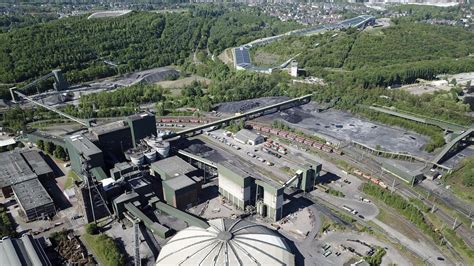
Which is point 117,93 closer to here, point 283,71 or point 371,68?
point 283,71

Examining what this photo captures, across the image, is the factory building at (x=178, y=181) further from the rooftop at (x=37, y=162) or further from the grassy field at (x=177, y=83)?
the grassy field at (x=177, y=83)

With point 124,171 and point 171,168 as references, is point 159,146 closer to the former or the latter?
point 171,168

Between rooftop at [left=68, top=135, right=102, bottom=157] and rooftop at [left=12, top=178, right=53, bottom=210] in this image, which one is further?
rooftop at [left=68, top=135, right=102, bottom=157]

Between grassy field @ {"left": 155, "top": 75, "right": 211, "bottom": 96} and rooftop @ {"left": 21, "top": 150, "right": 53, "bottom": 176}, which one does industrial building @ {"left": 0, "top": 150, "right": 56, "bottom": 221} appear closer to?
rooftop @ {"left": 21, "top": 150, "right": 53, "bottom": 176}

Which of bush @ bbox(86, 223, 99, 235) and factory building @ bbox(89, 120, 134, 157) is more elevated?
factory building @ bbox(89, 120, 134, 157)

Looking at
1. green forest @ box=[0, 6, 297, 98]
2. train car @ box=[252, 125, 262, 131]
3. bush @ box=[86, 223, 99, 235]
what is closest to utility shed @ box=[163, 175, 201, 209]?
bush @ box=[86, 223, 99, 235]

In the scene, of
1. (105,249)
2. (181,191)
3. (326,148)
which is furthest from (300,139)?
(105,249)

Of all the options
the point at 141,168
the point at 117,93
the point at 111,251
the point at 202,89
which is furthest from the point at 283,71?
the point at 111,251
